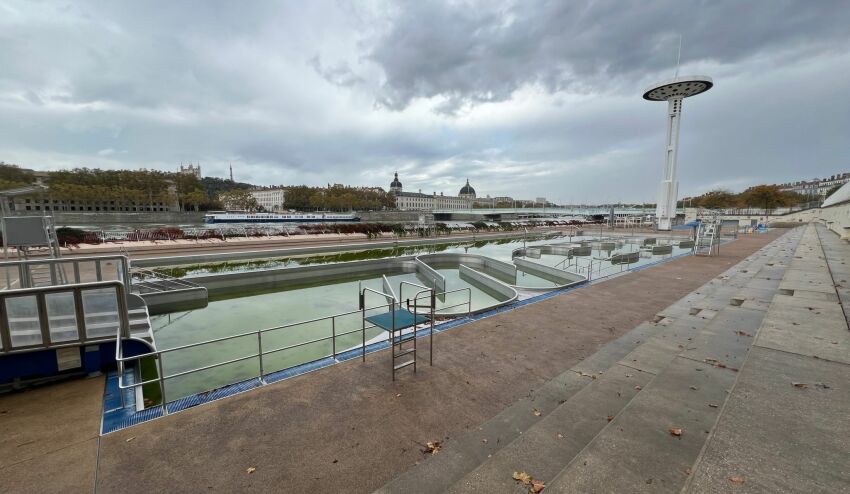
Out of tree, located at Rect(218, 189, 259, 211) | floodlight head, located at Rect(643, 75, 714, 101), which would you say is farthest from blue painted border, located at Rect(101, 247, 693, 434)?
tree, located at Rect(218, 189, 259, 211)

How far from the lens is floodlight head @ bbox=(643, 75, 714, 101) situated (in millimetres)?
49219

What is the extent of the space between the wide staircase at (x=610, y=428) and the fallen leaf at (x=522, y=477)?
0.02 m

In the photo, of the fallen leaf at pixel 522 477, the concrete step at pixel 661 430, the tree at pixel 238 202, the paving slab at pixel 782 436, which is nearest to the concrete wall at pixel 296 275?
the concrete step at pixel 661 430

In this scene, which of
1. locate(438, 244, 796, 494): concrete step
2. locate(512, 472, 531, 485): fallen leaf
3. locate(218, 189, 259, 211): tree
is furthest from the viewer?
locate(218, 189, 259, 211): tree

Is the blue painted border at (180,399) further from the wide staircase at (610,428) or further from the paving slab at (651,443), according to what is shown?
the paving slab at (651,443)

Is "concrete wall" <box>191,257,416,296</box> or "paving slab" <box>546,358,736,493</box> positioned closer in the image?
"paving slab" <box>546,358,736,493</box>

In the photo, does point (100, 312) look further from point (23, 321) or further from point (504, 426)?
point (504, 426)

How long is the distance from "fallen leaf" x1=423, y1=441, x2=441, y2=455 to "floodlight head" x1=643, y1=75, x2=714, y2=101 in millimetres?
64840

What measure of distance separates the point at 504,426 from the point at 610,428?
1.18m

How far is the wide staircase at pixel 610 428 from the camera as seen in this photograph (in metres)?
2.95

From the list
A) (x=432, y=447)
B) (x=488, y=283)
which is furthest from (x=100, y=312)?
(x=488, y=283)

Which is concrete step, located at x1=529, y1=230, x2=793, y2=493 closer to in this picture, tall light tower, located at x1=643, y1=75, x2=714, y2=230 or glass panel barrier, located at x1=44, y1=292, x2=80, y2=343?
glass panel barrier, located at x1=44, y1=292, x2=80, y2=343

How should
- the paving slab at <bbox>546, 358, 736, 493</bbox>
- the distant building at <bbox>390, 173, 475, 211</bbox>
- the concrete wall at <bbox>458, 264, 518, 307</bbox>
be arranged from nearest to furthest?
the paving slab at <bbox>546, 358, 736, 493</bbox> → the concrete wall at <bbox>458, 264, 518, 307</bbox> → the distant building at <bbox>390, 173, 475, 211</bbox>

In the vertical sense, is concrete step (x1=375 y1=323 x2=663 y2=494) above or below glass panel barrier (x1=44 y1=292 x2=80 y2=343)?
below
